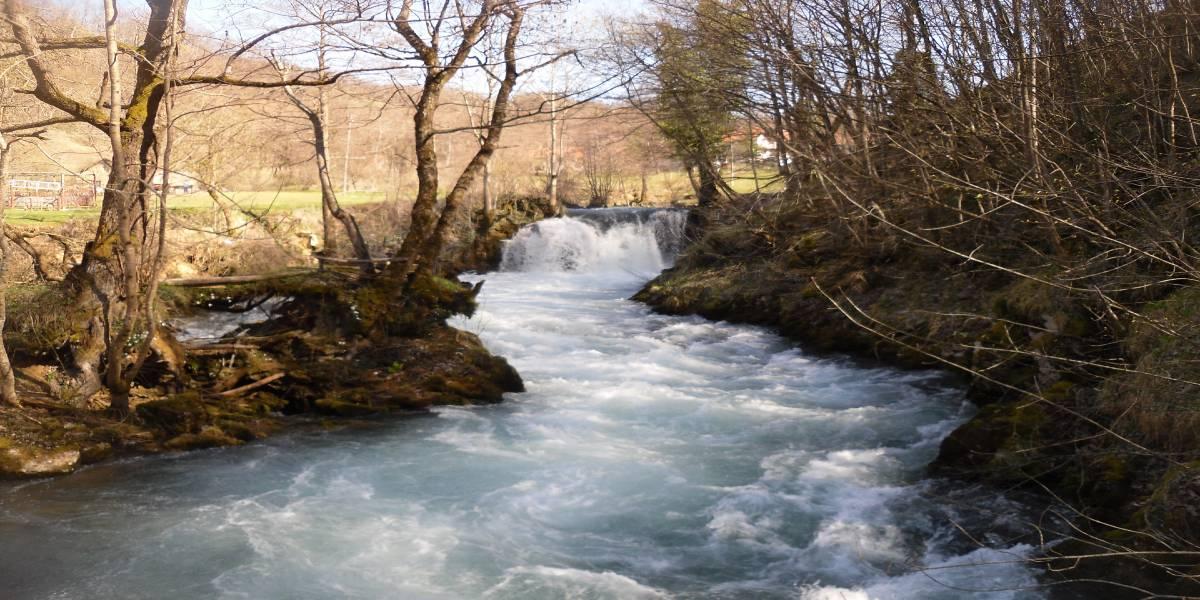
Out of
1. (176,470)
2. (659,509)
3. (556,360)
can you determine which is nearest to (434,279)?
(556,360)

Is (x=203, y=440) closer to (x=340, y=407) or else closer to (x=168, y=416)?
(x=168, y=416)

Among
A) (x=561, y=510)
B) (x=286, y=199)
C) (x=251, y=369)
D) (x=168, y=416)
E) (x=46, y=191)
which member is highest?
(x=286, y=199)

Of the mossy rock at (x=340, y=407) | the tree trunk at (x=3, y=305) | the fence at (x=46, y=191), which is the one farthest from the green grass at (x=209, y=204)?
the tree trunk at (x=3, y=305)

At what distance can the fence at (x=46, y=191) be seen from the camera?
46.3ft

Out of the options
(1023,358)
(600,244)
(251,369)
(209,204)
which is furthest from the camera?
(600,244)

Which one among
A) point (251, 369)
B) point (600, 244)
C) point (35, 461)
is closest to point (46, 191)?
point (251, 369)

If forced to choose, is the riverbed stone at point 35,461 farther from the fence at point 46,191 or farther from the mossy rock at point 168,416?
the fence at point 46,191

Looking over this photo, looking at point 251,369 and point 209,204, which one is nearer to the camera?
point 251,369

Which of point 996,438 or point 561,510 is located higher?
point 996,438

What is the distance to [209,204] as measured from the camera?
27.2 m

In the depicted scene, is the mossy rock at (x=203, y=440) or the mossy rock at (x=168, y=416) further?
the mossy rock at (x=168, y=416)

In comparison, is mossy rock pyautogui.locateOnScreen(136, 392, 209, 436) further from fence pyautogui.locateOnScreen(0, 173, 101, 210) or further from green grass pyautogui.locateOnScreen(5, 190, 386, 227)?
fence pyautogui.locateOnScreen(0, 173, 101, 210)

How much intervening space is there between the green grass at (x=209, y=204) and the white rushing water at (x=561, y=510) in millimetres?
5602

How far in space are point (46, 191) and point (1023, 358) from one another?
1571 cm
